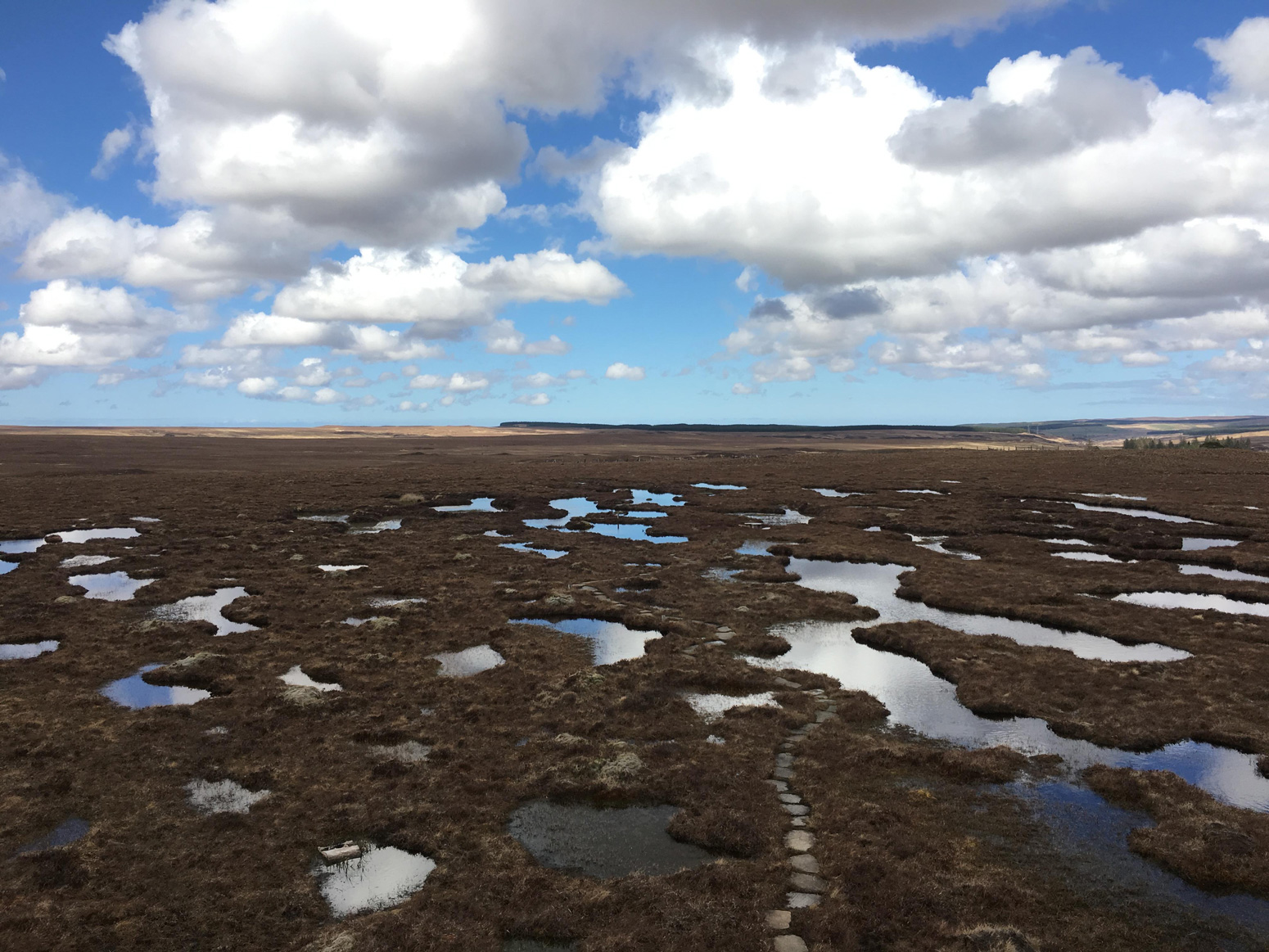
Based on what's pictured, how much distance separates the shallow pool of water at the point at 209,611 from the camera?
2914 centimetres

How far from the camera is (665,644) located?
26.8 meters

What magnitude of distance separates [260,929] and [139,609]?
25.1m

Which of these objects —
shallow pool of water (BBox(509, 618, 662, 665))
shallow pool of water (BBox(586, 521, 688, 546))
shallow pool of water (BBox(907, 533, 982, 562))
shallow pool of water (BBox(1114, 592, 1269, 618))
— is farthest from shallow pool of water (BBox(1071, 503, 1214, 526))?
shallow pool of water (BBox(509, 618, 662, 665))

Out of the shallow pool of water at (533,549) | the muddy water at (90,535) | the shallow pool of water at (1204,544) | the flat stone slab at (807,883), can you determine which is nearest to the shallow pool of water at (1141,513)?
the shallow pool of water at (1204,544)

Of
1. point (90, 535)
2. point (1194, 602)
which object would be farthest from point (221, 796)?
point (90, 535)

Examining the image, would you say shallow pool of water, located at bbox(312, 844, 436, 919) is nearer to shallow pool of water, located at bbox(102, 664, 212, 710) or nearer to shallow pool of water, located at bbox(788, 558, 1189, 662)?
shallow pool of water, located at bbox(102, 664, 212, 710)

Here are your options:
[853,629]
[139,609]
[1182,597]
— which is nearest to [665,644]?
[853,629]

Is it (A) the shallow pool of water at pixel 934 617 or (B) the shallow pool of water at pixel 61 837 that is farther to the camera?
(A) the shallow pool of water at pixel 934 617

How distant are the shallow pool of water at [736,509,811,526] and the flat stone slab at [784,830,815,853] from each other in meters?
42.7

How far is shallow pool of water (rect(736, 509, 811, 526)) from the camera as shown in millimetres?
57562

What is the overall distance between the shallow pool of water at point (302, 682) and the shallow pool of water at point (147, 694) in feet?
7.02

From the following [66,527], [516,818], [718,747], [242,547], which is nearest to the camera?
[516,818]

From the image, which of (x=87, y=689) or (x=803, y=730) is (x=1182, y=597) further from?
(x=87, y=689)

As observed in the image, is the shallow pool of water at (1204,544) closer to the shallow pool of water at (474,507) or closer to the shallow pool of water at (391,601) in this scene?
the shallow pool of water at (391,601)
